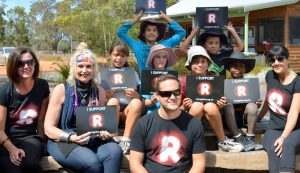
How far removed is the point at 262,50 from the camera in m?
21.7

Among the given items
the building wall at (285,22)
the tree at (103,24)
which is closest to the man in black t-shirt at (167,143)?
the building wall at (285,22)

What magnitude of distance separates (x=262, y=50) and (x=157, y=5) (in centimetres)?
1637

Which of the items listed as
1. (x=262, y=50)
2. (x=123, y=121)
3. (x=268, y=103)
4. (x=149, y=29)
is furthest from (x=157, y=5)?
(x=262, y=50)

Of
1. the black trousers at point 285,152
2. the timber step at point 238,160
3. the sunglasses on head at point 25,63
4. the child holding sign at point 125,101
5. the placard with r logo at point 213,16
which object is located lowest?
the timber step at point 238,160

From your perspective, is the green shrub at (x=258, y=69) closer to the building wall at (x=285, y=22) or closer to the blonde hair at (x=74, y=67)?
the building wall at (x=285, y=22)

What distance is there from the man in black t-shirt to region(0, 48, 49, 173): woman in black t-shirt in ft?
3.69

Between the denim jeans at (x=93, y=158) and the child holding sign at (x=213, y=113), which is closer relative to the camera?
the denim jeans at (x=93, y=158)

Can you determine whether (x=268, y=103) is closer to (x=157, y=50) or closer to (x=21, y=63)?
(x=157, y=50)

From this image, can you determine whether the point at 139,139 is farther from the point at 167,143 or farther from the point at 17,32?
the point at 17,32

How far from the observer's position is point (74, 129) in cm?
441

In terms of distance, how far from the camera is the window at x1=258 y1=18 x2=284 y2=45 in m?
21.5

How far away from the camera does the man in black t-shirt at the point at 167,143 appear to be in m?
3.90

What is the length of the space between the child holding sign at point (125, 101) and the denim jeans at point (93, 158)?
0.45m

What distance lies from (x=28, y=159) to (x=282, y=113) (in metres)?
2.74
